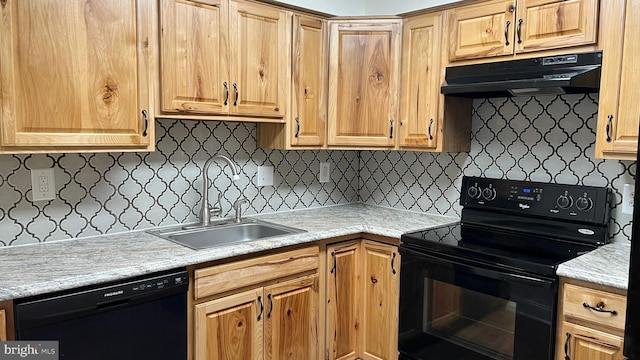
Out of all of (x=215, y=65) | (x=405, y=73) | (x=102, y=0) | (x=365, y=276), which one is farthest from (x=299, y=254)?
(x=102, y=0)

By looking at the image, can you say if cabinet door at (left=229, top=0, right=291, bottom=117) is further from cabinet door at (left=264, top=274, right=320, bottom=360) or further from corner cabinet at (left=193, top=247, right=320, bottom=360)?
cabinet door at (left=264, top=274, right=320, bottom=360)

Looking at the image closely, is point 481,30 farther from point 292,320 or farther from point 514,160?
point 292,320

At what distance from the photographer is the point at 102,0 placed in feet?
6.02

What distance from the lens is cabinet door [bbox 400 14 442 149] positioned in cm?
248

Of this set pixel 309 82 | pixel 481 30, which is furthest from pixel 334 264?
pixel 481 30

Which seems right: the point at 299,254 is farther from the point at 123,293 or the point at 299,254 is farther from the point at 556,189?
the point at 556,189

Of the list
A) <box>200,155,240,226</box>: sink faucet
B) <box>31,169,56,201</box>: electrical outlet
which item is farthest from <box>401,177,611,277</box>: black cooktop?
<box>31,169,56,201</box>: electrical outlet

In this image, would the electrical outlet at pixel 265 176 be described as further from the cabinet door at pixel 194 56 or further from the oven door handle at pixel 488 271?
the oven door handle at pixel 488 271

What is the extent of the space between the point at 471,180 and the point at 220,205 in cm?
140

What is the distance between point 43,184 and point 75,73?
547 millimetres

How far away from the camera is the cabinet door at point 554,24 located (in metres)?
1.95

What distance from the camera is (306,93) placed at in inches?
102

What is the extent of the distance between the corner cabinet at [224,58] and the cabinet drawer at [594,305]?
5.11ft

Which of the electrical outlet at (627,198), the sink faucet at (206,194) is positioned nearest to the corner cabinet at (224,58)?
the sink faucet at (206,194)
